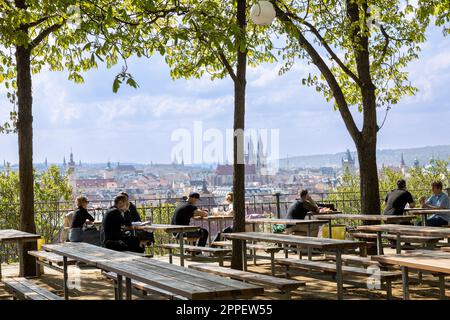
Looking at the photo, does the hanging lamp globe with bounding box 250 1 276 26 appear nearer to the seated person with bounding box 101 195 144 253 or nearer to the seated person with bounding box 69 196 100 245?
the seated person with bounding box 101 195 144 253

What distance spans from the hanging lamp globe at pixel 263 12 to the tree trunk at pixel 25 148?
16.0 feet

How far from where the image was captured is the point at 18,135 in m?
11.7

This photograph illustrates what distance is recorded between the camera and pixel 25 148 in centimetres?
1169

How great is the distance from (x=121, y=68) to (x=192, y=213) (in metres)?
4.47

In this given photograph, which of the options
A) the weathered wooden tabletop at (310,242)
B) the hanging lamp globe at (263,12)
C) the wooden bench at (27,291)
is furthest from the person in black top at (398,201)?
the wooden bench at (27,291)

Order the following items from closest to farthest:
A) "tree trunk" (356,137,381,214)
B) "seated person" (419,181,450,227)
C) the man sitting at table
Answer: "seated person" (419,181,450,227), the man sitting at table, "tree trunk" (356,137,381,214)

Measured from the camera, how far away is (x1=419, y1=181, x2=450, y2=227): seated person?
1221 cm

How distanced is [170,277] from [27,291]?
8.76 ft

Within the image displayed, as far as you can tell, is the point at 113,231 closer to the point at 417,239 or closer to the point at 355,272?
the point at 355,272

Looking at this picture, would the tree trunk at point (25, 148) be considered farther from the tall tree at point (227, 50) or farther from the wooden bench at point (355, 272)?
the wooden bench at point (355, 272)

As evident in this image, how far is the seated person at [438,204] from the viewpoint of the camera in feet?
40.1

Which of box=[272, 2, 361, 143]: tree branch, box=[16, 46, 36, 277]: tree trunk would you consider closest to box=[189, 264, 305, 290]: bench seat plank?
box=[16, 46, 36, 277]: tree trunk

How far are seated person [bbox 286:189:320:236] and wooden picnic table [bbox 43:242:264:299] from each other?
5.70m

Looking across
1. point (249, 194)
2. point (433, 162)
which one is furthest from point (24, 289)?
point (433, 162)
